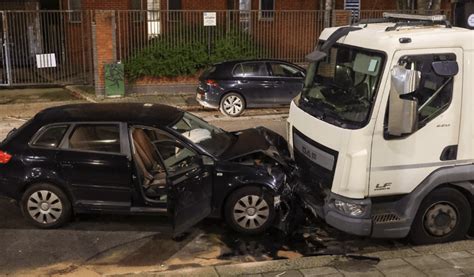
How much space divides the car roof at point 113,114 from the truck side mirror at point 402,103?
9.05ft

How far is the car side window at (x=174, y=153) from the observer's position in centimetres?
686

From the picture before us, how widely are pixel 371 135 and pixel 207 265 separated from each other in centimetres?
220

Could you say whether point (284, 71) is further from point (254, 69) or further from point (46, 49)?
point (46, 49)

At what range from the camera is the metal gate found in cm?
1891

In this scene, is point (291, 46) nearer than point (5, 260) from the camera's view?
No

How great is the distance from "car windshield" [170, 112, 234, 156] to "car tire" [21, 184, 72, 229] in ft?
5.36

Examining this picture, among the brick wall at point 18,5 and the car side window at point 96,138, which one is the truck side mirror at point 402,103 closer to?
the car side window at point 96,138

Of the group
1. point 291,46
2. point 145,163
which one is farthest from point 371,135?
point 291,46

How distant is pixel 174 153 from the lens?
733cm

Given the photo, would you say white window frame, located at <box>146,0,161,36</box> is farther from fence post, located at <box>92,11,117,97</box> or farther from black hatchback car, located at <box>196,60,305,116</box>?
black hatchback car, located at <box>196,60,305,116</box>

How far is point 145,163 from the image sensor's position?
7.30m

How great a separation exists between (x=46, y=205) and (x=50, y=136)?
85 centimetres

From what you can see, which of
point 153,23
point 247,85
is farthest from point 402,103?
point 153,23

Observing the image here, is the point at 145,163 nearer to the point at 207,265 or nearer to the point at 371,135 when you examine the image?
the point at 207,265
